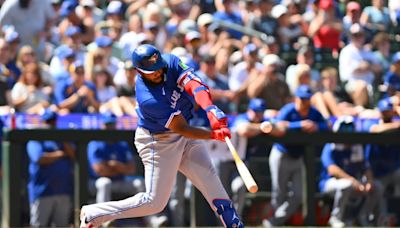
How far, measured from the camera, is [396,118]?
40.2 ft

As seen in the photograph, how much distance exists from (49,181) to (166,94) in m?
3.70

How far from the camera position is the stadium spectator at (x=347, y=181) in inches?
461

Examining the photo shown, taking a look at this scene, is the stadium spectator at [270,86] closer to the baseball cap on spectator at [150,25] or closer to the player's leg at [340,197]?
the player's leg at [340,197]

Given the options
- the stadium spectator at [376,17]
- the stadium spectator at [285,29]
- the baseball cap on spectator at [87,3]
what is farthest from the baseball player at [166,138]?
the stadium spectator at [376,17]

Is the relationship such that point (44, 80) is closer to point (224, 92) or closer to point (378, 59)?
point (224, 92)

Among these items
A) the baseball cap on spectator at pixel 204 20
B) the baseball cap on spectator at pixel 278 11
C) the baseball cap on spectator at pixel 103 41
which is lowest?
the baseball cap on spectator at pixel 103 41

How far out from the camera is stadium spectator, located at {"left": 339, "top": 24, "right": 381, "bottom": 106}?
537 inches

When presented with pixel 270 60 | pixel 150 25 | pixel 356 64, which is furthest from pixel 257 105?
pixel 356 64

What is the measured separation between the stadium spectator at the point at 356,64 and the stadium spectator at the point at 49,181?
13.9 ft

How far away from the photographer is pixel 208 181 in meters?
7.93

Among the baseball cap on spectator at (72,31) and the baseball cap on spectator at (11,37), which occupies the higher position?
the baseball cap on spectator at (72,31)

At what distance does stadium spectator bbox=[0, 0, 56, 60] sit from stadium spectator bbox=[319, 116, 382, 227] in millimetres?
4144

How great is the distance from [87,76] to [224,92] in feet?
5.67

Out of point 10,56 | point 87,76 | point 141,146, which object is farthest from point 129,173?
point 141,146
